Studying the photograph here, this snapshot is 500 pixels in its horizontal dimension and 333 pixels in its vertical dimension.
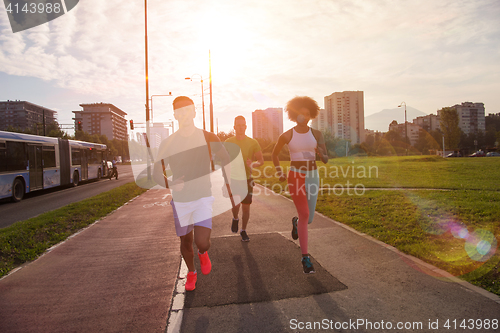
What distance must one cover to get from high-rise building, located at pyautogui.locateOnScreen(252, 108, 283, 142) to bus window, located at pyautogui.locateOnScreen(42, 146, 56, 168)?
242ft

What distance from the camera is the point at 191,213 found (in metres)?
3.51

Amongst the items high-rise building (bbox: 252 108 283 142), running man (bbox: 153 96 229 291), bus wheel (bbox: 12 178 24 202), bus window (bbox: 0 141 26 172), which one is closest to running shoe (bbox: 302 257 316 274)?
running man (bbox: 153 96 229 291)

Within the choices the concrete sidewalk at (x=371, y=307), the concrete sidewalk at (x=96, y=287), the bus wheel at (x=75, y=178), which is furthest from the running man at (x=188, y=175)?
the bus wheel at (x=75, y=178)

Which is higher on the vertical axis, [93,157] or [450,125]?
[450,125]

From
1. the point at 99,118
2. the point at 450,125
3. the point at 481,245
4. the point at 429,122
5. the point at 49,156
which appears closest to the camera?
the point at 481,245

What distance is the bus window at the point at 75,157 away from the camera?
21.0 metres

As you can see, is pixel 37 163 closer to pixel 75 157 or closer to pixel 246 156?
pixel 75 157

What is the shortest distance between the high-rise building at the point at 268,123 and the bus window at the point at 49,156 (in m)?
73.6

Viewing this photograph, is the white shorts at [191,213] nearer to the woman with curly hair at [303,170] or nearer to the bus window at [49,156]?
the woman with curly hair at [303,170]

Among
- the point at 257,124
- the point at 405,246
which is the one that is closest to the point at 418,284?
the point at 405,246

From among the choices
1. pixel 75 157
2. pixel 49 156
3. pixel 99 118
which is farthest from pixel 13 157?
pixel 99 118

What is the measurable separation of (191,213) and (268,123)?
3956 inches

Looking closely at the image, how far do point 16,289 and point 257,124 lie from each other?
106 m

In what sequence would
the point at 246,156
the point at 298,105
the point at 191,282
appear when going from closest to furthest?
the point at 191,282
the point at 298,105
the point at 246,156
